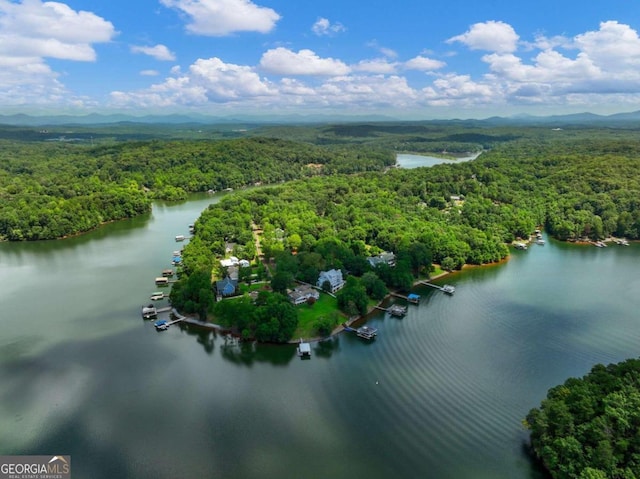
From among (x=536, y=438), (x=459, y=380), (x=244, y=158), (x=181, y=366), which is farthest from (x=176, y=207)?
(x=536, y=438)

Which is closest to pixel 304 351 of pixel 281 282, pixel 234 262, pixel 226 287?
pixel 281 282

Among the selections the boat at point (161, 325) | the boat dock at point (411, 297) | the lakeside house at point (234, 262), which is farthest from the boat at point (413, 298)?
the boat at point (161, 325)

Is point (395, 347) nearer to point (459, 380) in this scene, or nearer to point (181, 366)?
point (459, 380)

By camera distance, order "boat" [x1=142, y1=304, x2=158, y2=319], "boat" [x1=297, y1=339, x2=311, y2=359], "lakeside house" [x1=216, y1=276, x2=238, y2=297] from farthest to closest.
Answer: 1. "lakeside house" [x1=216, y1=276, x2=238, y2=297]
2. "boat" [x1=142, y1=304, x2=158, y2=319]
3. "boat" [x1=297, y1=339, x2=311, y2=359]

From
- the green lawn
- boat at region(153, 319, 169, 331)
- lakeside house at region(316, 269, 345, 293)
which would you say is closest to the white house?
the green lawn

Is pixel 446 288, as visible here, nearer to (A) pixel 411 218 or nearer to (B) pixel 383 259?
(B) pixel 383 259

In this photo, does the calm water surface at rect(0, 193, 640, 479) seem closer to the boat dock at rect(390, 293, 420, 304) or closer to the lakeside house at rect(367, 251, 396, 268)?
the boat dock at rect(390, 293, 420, 304)

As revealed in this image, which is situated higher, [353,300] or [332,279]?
[332,279]
